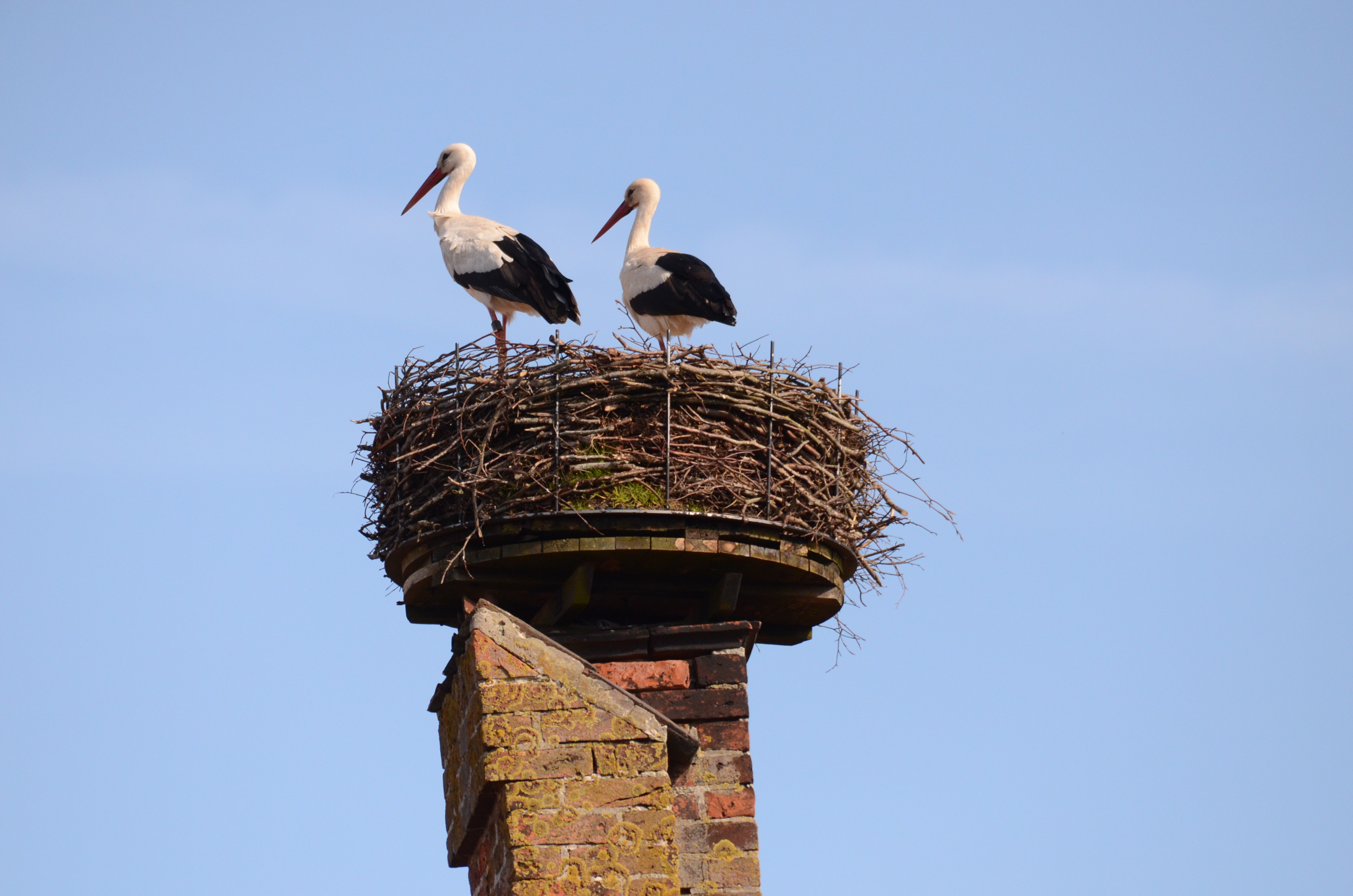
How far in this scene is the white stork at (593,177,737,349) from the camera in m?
10.6

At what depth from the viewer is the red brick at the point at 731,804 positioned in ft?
25.1

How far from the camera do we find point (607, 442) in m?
8.12

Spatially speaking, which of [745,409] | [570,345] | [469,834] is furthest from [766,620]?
[469,834]

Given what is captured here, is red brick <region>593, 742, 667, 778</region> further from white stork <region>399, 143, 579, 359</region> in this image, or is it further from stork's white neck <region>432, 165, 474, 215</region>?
stork's white neck <region>432, 165, 474, 215</region>

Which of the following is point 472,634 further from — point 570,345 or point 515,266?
point 515,266

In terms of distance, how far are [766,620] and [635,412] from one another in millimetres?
1419

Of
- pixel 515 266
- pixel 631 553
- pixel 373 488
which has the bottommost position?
pixel 631 553

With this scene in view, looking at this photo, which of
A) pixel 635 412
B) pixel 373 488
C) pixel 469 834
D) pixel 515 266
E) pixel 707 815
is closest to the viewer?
pixel 469 834

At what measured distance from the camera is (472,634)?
21.4ft

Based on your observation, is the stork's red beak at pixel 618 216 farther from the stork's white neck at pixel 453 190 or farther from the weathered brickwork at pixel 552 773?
the weathered brickwork at pixel 552 773

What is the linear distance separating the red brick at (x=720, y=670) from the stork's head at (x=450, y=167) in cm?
583

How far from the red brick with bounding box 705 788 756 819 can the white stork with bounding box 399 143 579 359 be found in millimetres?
3854

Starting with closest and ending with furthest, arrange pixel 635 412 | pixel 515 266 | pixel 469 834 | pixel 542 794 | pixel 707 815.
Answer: pixel 542 794
pixel 469 834
pixel 707 815
pixel 635 412
pixel 515 266

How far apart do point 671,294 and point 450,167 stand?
3.04m
